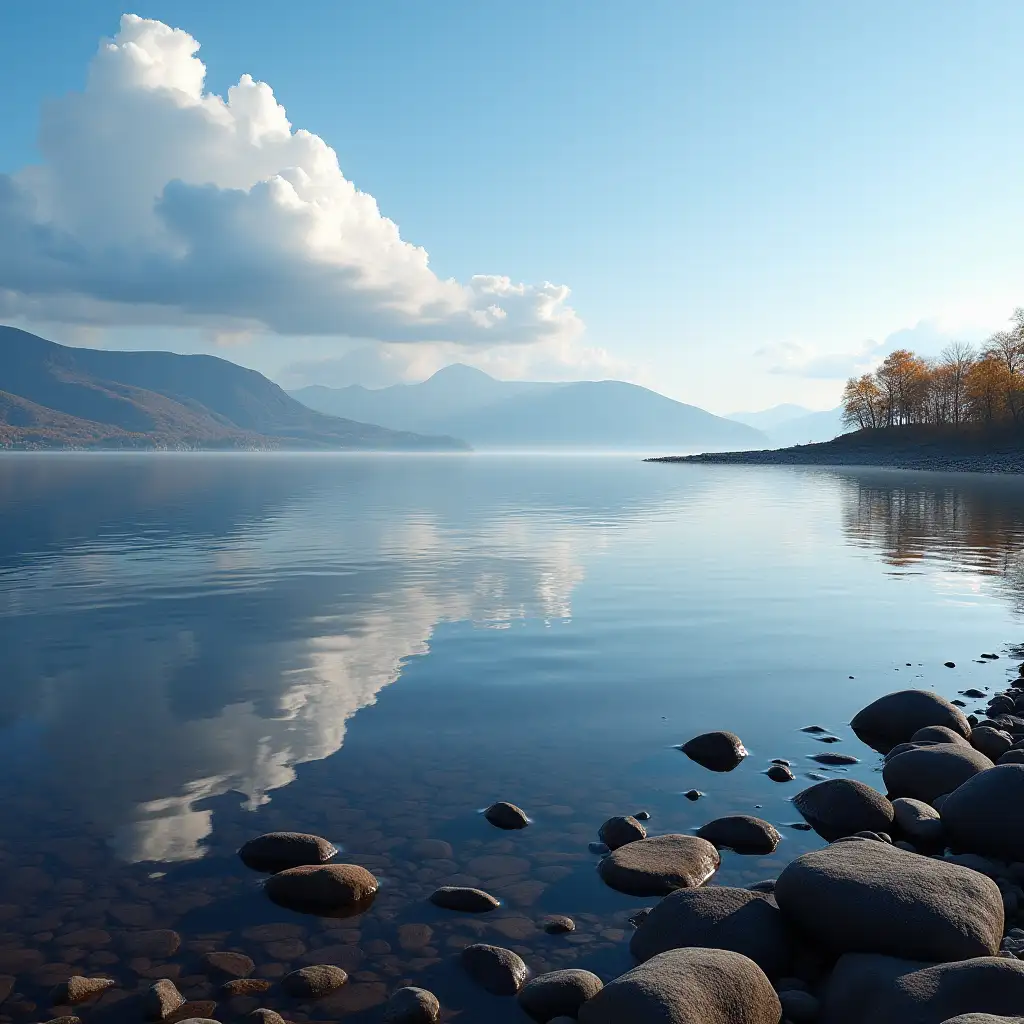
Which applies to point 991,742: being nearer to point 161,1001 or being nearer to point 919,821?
point 919,821

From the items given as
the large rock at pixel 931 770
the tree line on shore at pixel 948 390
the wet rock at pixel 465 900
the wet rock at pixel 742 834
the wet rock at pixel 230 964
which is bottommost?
the wet rock at pixel 230 964

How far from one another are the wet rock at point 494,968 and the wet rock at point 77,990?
343 centimetres

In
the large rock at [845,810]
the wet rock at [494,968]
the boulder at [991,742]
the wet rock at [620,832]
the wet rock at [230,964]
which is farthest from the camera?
the boulder at [991,742]

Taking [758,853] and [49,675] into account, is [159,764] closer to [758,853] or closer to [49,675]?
[49,675]

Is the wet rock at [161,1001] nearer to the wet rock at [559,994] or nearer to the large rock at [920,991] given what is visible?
the wet rock at [559,994]

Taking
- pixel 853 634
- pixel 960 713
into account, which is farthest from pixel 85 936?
pixel 853 634

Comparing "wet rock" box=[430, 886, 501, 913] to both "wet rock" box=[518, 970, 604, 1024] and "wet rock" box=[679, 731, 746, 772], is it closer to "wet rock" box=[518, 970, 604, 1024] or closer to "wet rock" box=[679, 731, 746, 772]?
"wet rock" box=[518, 970, 604, 1024]

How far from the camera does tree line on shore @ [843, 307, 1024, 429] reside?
144m

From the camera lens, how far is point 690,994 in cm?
679

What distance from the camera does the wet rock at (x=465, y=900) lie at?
31.2ft

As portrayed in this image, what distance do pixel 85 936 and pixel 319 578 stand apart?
24323mm

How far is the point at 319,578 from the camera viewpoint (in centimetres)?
3300

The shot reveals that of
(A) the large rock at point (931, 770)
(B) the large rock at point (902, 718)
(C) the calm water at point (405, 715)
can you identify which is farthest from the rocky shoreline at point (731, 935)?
(B) the large rock at point (902, 718)

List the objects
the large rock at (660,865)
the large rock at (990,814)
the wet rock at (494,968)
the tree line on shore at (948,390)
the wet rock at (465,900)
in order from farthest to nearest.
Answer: the tree line on shore at (948,390), the large rock at (990,814), the large rock at (660,865), the wet rock at (465,900), the wet rock at (494,968)
